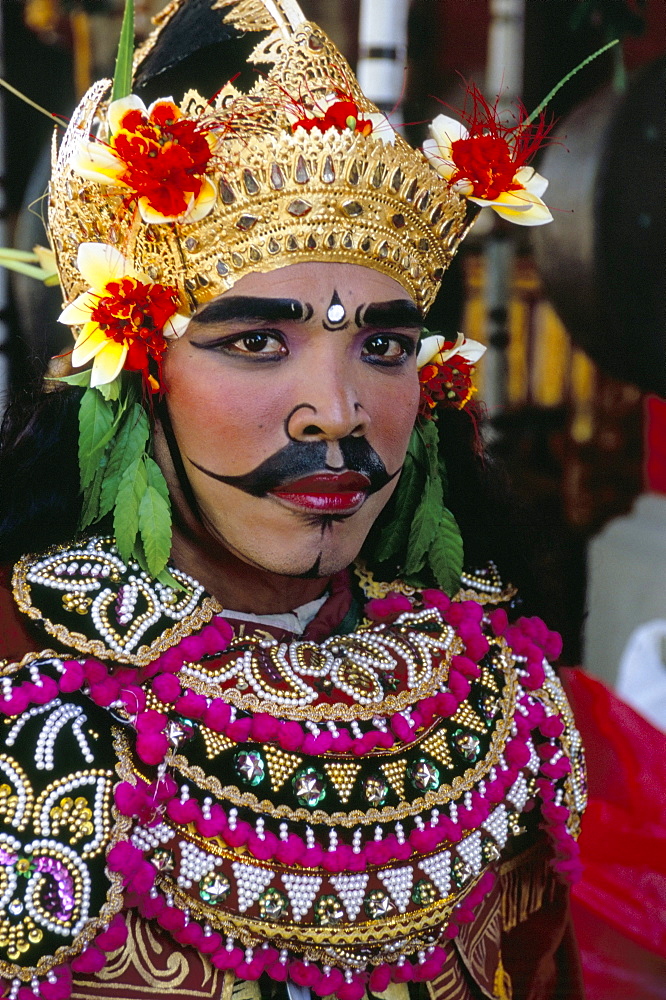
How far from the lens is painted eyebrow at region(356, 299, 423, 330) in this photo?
3.92 ft

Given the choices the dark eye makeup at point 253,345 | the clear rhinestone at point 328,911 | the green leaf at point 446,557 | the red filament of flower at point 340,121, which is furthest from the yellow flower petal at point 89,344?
the clear rhinestone at point 328,911

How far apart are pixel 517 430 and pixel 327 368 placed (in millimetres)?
2430

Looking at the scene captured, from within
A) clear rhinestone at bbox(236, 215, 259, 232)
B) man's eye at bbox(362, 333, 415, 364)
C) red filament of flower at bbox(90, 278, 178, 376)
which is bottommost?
man's eye at bbox(362, 333, 415, 364)

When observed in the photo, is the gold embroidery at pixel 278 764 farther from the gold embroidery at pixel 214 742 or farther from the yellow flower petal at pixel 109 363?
the yellow flower petal at pixel 109 363

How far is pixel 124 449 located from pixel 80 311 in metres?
0.17

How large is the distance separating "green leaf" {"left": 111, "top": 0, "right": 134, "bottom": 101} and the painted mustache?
16.9 inches

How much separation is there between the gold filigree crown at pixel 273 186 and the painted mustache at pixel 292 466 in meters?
0.19

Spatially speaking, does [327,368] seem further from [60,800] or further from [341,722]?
[60,800]

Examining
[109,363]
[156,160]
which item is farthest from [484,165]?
[109,363]

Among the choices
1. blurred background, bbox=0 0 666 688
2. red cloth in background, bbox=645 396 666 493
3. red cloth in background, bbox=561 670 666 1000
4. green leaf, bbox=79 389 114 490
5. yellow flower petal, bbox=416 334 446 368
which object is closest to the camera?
green leaf, bbox=79 389 114 490

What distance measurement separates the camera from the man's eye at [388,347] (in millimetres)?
1245

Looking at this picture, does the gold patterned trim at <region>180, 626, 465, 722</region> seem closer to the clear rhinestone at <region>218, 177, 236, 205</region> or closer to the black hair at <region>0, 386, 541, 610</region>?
the black hair at <region>0, 386, 541, 610</region>

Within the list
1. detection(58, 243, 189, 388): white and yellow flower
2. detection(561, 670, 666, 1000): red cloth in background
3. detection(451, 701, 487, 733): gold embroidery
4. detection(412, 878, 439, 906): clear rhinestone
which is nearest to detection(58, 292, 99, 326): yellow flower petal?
detection(58, 243, 189, 388): white and yellow flower

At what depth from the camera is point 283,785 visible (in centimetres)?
116
